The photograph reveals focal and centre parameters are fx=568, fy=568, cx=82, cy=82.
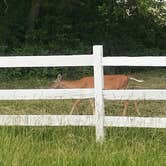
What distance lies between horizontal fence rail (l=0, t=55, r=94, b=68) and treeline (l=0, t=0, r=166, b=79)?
11539 millimetres

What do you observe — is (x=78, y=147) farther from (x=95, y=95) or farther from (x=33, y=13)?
(x=33, y=13)

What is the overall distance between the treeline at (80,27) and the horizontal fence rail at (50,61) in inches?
454

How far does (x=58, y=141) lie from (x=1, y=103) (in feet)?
16.1

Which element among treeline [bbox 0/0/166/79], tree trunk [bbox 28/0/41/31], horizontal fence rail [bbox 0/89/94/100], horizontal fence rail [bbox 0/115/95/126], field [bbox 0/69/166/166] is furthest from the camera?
tree trunk [bbox 28/0/41/31]

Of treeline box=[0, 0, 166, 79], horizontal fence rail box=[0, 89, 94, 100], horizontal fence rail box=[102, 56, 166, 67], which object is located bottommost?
horizontal fence rail box=[0, 89, 94, 100]

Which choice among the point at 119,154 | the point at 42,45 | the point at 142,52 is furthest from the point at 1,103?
the point at 142,52

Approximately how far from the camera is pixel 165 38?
22.5 meters

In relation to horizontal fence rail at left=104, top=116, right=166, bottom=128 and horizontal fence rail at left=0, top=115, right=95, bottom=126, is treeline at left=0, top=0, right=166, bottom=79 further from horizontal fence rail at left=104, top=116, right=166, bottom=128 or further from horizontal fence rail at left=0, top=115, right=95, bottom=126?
horizontal fence rail at left=104, top=116, right=166, bottom=128

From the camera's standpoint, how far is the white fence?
7.16 meters

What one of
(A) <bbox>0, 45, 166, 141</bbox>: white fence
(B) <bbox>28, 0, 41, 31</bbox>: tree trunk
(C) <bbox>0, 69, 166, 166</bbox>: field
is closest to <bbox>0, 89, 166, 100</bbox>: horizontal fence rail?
(A) <bbox>0, 45, 166, 141</bbox>: white fence

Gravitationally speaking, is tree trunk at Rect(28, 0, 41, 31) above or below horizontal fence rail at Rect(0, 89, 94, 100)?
above

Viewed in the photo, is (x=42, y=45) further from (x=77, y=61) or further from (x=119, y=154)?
(x=119, y=154)

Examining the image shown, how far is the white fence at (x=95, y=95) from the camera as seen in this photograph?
716cm

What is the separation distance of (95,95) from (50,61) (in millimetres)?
762
